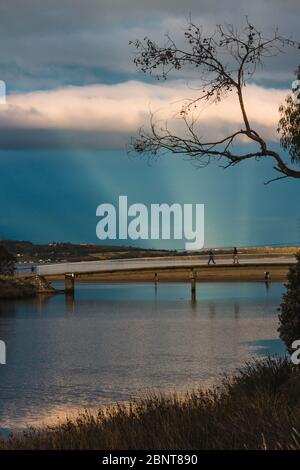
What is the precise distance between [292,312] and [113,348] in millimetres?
25683

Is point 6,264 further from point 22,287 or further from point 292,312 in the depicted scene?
point 292,312

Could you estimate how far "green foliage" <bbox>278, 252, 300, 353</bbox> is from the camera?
19.9m

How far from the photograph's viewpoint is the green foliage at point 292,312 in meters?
19.9

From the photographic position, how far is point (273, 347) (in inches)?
1660

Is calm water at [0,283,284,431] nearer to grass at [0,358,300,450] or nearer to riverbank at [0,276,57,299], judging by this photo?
riverbank at [0,276,57,299]

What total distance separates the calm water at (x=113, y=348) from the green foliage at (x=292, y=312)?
25.2 ft

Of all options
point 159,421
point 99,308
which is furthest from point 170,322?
point 159,421

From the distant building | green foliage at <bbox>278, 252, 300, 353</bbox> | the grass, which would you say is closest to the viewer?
the grass

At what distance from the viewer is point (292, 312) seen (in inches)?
787

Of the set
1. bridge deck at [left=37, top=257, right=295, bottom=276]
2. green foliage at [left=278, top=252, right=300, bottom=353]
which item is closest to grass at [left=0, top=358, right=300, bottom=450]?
green foliage at [left=278, top=252, right=300, bottom=353]

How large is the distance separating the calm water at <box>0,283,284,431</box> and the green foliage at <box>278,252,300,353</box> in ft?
25.2
